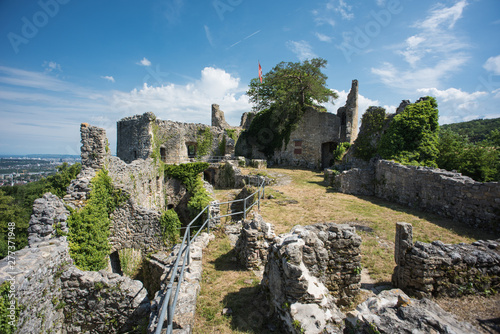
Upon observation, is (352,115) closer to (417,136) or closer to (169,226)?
(417,136)

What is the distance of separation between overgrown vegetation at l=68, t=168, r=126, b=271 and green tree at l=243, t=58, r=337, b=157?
62.8 ft

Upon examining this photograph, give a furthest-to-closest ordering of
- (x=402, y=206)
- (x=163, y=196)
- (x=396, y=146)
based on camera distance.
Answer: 1. (x=163, y=196)
2. (x=396, y=146)
3. (x=402, y=206)

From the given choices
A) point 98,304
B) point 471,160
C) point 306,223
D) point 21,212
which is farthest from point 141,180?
point 21,212

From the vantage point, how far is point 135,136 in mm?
16594

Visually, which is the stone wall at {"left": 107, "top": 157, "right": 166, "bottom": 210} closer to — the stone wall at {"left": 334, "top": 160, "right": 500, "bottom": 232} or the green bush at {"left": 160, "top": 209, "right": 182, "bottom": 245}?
the green bush at {"left": 160, "top": 209, "right": 182, "bottom": 245}

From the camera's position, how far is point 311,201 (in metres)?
11.5

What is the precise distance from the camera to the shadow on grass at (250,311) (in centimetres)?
374

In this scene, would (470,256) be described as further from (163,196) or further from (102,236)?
(163,196)

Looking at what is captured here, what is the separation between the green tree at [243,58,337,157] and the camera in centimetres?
2350

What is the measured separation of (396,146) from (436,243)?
33.3ft

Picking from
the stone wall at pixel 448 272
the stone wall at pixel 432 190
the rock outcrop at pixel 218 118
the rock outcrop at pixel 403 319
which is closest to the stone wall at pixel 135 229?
the rock outcrop at pixel 403 319

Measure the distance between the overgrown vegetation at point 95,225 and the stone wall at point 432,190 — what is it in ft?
37.9

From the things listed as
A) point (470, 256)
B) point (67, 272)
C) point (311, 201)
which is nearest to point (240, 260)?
point (67, 272)

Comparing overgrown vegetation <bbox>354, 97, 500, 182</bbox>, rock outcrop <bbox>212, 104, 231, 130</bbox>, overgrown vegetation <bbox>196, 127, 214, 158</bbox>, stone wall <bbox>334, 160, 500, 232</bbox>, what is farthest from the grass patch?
rock outcrop <bbox>212, 104, 231, 130</bbox>
